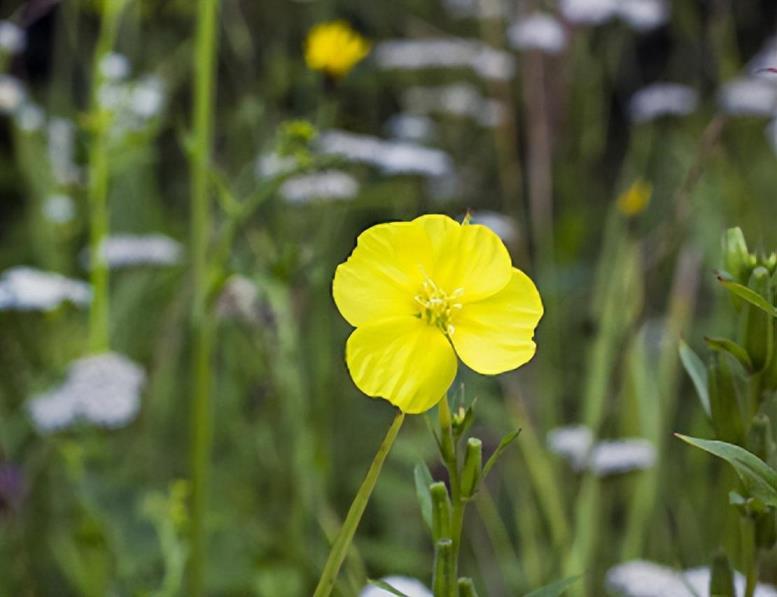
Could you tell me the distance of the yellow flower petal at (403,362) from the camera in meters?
0.37

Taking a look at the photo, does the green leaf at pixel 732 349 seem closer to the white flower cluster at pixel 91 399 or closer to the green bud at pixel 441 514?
the green bud at pixel 441 514

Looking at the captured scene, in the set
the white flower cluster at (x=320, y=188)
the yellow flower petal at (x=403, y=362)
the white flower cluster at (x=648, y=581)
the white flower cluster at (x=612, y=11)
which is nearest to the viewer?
the yellow flower petal at (x=403, y=362)

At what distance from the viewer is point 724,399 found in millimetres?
436

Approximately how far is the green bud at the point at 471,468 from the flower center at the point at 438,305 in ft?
0.13

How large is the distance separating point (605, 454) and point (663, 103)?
82 centimetres

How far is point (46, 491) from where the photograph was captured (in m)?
1.21

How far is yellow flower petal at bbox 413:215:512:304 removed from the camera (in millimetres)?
384

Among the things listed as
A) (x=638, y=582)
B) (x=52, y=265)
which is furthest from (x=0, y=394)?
(x=638, y=582)

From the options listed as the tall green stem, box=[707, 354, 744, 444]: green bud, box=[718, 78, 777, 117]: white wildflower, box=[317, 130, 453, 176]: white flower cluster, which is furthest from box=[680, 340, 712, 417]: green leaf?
box=[718, 78, 777, 117]: white wildflower

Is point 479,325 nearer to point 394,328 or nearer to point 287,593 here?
point 394,328

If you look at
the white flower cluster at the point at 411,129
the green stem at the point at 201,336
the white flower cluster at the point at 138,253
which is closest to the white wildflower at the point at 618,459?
the green stem at the point at 201,336

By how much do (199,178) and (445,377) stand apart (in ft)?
1.41

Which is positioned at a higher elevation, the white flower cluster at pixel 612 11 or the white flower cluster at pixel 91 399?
the white flower cluster at pixel 612 11

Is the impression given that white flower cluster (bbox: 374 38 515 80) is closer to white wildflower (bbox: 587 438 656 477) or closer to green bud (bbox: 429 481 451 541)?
white wildflower (bbox: 587 438 656 477)
